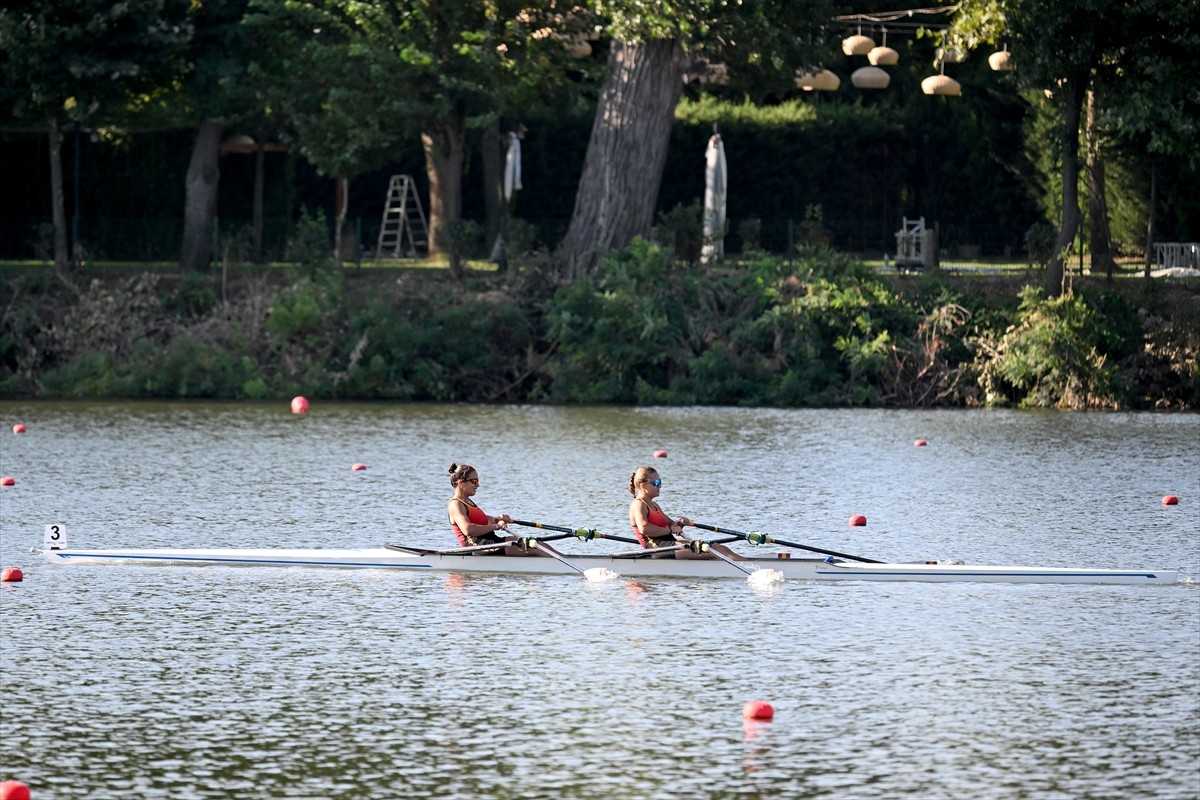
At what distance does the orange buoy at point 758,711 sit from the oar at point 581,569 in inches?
200

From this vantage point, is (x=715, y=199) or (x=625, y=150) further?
(x=715, y=199)

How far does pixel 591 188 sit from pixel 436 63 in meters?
3.47

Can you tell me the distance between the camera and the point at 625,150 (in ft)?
117

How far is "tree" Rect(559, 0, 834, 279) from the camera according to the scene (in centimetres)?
3459

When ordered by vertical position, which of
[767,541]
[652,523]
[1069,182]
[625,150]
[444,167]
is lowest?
[767,541]

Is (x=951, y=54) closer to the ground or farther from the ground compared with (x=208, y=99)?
farther from the ground

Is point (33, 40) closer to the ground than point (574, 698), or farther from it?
farther from it

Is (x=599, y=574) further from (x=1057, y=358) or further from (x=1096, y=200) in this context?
(x=1096, y=200)

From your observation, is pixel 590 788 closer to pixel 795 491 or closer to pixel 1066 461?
pixel 795 491

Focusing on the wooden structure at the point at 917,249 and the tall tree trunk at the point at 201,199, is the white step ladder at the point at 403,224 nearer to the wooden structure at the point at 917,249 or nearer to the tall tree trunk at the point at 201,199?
the tall tree trunk at the point at 201,199

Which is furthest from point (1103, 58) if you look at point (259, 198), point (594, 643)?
point (594, 643)

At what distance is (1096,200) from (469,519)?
23.3m

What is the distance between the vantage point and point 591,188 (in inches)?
1423

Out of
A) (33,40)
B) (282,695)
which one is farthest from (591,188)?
(282,695)
